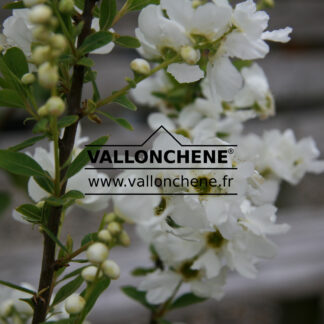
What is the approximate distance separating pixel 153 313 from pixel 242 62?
0.28m

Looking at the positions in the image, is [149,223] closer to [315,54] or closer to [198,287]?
[198,287]

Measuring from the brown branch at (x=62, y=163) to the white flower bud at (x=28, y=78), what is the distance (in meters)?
0.03

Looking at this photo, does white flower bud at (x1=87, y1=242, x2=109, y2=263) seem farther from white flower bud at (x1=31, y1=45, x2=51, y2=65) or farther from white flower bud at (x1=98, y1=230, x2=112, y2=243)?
white flower bud at (x1=31, y1=45, x2=51, y2=65)

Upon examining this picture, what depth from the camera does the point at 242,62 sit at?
1.75 feet

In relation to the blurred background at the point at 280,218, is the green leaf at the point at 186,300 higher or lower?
lower

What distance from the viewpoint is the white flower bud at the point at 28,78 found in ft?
0.99

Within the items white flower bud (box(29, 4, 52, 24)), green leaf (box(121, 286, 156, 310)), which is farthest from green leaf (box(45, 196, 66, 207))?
green leaf (box(121, 286, 156, 310))

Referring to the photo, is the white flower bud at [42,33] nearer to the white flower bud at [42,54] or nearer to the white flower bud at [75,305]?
the white flower bud at [42,54]

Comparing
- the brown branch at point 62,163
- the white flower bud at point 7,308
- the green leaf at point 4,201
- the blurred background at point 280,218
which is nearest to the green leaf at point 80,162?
the brown branch at point 62,163

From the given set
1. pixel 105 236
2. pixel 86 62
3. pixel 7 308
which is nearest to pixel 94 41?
pixel 86 62

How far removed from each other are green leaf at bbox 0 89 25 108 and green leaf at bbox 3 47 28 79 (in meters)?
0.01

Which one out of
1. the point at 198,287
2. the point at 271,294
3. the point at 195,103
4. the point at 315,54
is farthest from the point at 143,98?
the point at 315,54

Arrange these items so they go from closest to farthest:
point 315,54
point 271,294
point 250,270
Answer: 1. point 250,270
2. point 271,294
3. point 315,54

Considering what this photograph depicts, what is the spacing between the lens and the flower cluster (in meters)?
0.32
